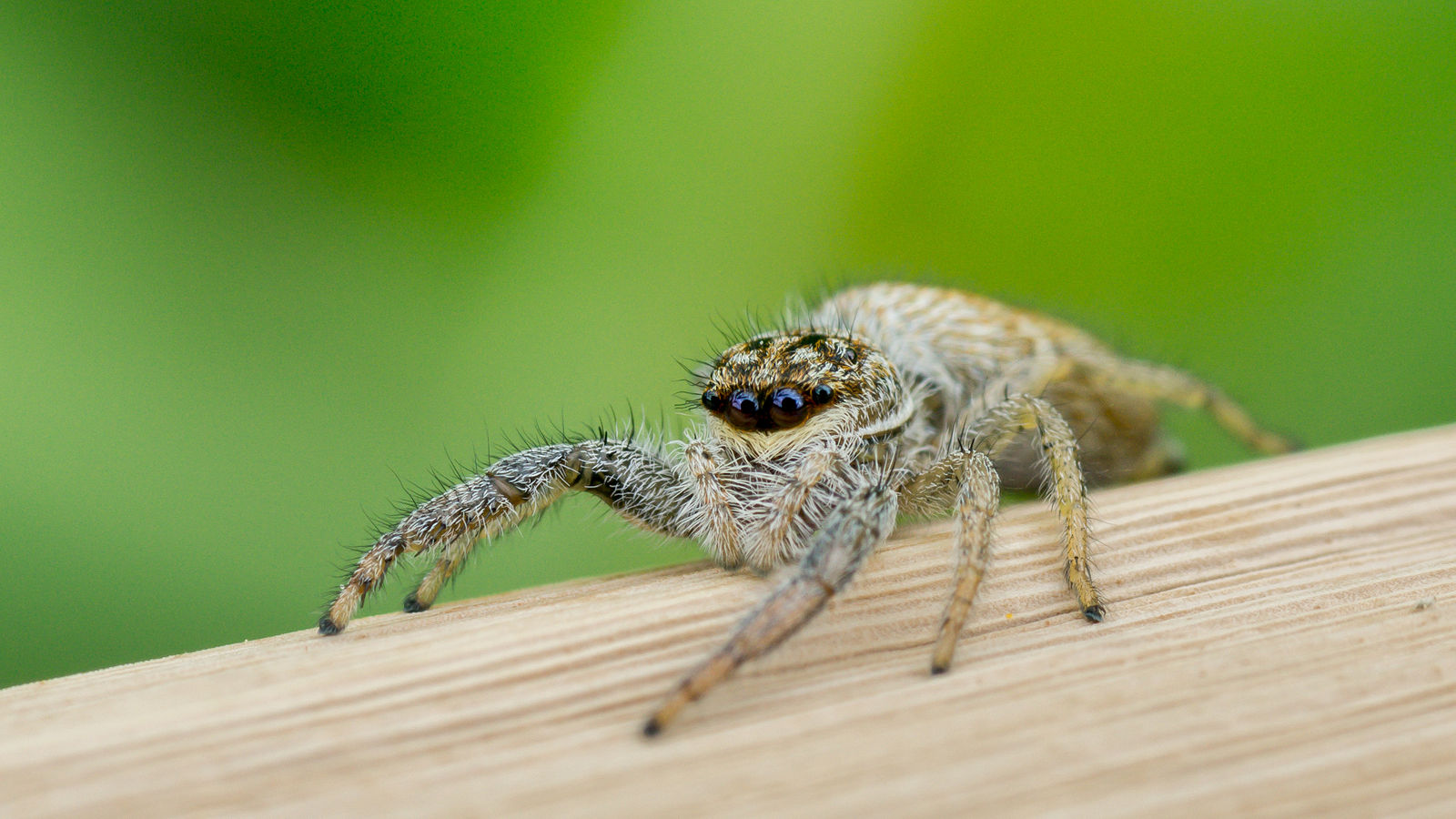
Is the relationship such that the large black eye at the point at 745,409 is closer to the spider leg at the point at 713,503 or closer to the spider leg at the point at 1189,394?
the spider leg at the point at 713,503

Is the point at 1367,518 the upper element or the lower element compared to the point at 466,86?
lower

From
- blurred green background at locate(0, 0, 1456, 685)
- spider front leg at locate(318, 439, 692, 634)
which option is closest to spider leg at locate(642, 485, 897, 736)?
spider front leg at locate(318, 439, 692, 634)

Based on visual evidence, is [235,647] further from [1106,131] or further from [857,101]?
[1106,131]

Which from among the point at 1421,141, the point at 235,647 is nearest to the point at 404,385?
the point at 235,647

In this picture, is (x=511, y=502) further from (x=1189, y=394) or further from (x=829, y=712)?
(x=1189, y=394)

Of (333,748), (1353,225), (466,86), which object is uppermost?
(466,86)
